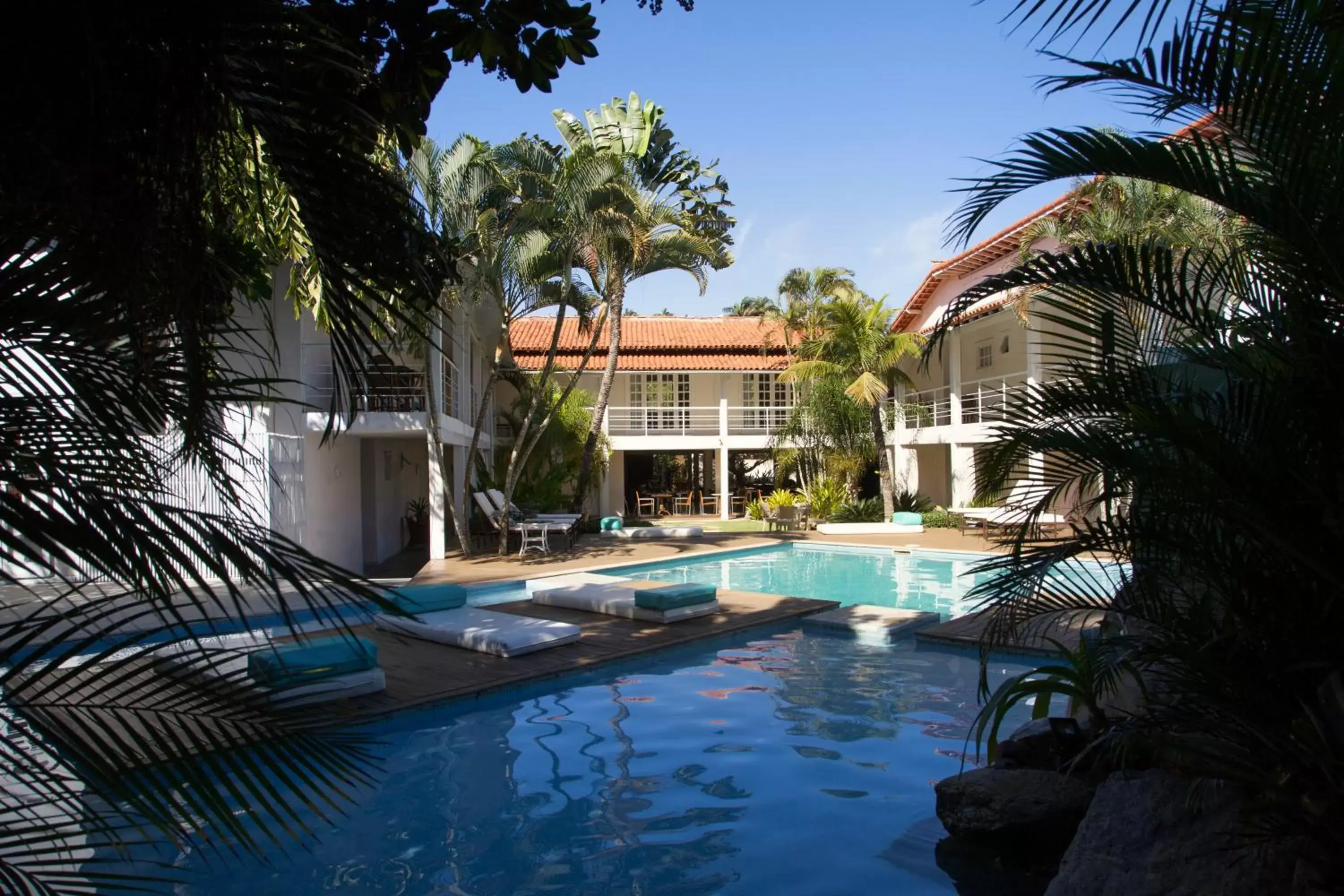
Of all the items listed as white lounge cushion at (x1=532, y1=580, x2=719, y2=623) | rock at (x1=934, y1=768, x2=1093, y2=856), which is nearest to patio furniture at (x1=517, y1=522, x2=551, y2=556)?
white lounge cushion at (x1=532, y1=580, x2=719, y2=623)

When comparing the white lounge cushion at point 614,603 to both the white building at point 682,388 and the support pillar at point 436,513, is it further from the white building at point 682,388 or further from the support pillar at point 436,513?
the white building at point 682,388

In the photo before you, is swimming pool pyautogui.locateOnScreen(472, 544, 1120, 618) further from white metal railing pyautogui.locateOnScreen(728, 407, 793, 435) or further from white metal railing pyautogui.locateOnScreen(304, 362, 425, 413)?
white metal railing pyautogui.locateOnScreen(728, 407, 793, 435)

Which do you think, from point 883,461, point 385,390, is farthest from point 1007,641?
point 883,461

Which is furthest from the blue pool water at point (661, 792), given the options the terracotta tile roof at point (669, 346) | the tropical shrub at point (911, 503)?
the terracotta tile roof at point (669, 346)

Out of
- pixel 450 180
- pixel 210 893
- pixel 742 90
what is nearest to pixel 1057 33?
pixel 210 893

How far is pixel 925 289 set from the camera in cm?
2652

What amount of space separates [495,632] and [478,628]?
308 mm

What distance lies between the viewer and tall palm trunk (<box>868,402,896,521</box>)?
23.2 metres

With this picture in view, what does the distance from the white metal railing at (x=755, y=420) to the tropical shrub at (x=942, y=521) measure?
601 centimetres

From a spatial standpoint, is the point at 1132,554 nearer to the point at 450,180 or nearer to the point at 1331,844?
the point at 1331,844

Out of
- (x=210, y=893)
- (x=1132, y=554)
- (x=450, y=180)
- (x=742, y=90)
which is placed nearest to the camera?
(x=1132, y=554)

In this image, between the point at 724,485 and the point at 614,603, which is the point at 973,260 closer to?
the point at 724,485

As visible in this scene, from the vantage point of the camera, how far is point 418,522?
73.9ft

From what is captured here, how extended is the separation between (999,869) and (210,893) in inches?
169
